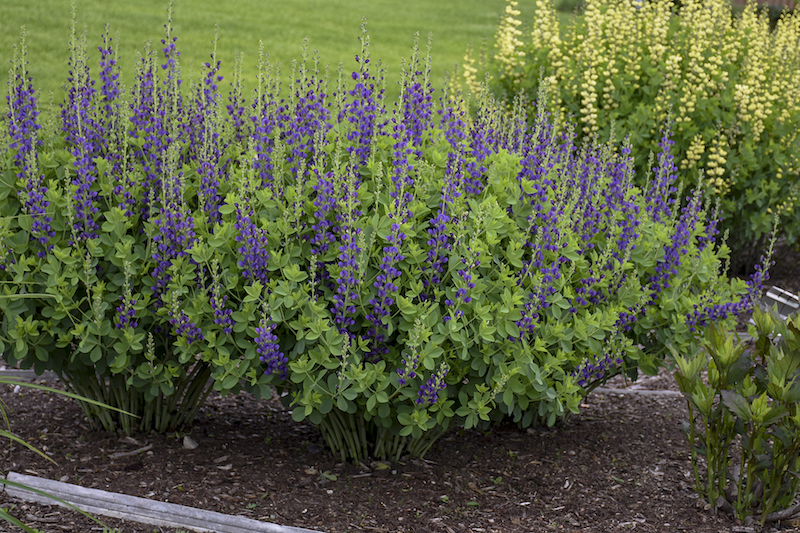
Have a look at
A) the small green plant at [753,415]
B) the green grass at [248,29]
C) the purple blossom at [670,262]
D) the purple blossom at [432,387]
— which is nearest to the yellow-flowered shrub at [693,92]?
the purple blossom at [670,262]

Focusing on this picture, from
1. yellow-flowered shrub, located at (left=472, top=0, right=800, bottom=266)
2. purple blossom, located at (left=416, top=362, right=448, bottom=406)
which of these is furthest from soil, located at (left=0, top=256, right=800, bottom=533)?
yellow-flowered shrub, located at (left=472, top=0, right=800, bottom=266)

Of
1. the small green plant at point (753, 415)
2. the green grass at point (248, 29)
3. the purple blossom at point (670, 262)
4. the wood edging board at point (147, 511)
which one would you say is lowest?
the wood edging board at point (147, 511)

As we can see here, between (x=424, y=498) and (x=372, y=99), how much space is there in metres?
1.71

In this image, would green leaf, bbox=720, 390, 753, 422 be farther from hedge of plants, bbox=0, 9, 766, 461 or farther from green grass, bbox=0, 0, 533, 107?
green grass, bbox=0, 0, 533, 107

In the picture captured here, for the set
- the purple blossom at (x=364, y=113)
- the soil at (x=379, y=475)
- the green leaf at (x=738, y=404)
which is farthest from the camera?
the purple blossom at (x=364, y=113)

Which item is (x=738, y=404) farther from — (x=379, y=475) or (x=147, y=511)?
(x=147, y=511)

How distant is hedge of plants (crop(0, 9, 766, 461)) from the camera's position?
3.04 meters

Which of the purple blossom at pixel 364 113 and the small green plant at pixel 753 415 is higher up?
the purple blossom at pixel 364 113

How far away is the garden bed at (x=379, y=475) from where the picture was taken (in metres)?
3.24

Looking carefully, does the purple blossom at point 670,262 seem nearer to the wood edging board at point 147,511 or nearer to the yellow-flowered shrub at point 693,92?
the wood edging board at point 147,511

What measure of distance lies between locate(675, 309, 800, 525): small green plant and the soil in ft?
0.37

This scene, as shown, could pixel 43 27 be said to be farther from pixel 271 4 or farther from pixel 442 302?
pixel 442 302

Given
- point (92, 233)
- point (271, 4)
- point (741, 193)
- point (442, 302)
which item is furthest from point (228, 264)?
point (271, 4)

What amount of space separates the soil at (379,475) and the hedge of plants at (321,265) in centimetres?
18
